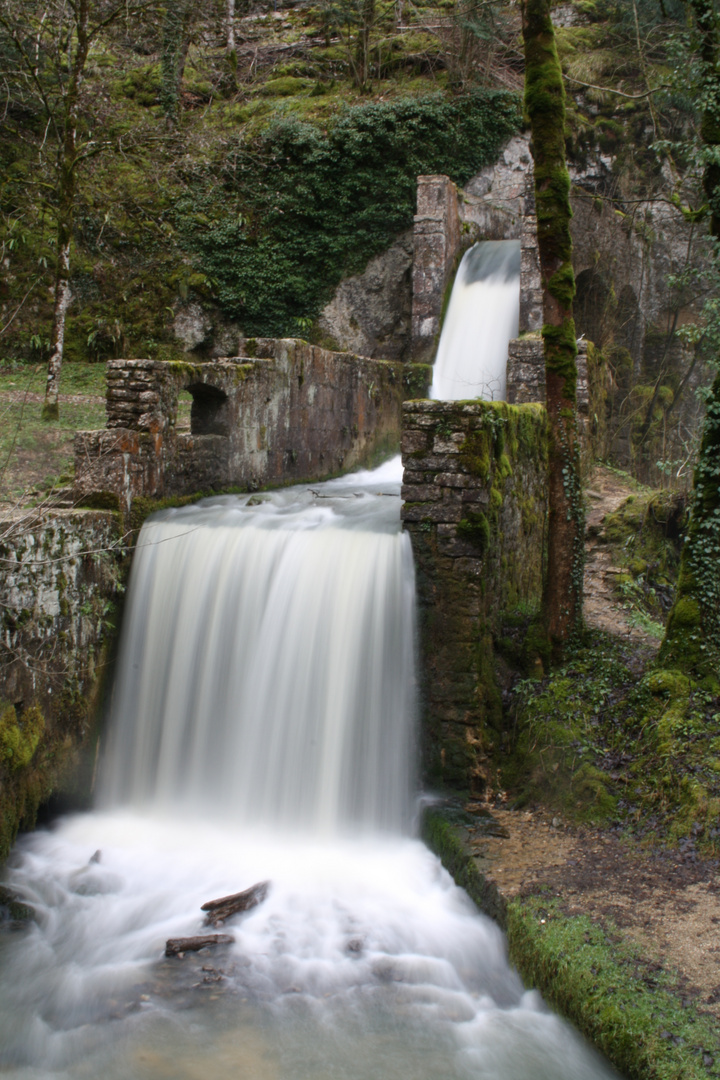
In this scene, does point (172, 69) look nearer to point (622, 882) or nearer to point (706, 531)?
point (706, 531)

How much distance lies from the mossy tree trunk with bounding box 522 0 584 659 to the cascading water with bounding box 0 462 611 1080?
1465 millimetres

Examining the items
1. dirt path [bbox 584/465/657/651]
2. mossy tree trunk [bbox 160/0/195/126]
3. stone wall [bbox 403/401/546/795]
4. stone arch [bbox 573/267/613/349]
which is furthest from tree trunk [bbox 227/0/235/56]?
stone wall [bbox 403/401/546/795]

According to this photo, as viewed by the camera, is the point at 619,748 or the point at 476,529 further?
the point at 476,529

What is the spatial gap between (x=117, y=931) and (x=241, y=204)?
643 inches

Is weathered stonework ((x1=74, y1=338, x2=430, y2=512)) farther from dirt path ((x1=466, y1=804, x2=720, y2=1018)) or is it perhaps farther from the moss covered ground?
the moss covered ground

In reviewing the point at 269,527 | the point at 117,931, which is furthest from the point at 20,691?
the point at 269,527

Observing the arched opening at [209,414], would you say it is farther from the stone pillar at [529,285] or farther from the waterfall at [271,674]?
the stone pillar at [529,285]

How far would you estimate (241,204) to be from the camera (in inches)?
722

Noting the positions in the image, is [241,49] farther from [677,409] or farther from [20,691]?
[20,691]

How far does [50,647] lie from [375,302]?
44.1 feet

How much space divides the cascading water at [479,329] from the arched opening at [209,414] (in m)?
5.41

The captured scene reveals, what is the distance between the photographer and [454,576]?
22.2ft

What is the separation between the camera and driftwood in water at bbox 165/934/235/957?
520 centimetres

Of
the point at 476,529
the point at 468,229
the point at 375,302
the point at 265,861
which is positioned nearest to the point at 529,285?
the point at 468,229
